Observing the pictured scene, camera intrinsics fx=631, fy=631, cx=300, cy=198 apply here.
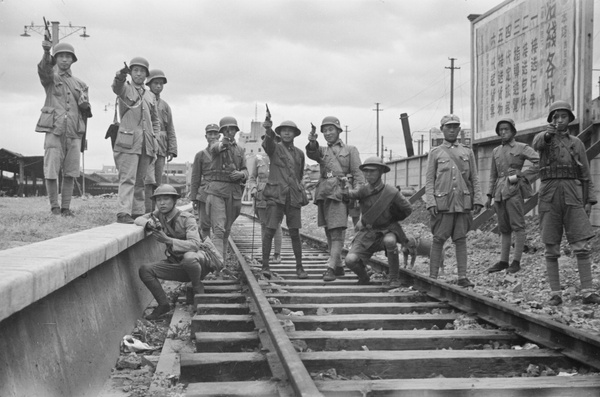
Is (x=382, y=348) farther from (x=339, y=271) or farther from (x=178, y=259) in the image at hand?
(x=339, y=271)

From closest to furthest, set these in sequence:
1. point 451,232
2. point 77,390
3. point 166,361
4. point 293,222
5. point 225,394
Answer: point 225,394, point 77,390, point 166,361, point 451,232, point 293,222

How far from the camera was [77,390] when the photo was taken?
3488mm

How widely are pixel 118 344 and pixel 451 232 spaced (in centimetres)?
376

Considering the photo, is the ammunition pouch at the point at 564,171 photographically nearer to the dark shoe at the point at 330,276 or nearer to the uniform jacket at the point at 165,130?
the dark shoe at the point at 330,276

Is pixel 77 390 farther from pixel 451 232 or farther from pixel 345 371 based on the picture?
pixel 451 232

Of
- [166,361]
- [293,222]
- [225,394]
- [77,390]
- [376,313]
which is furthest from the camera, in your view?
[293,222]

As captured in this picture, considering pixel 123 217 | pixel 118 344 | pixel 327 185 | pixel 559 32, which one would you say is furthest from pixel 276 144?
pixel 559 32

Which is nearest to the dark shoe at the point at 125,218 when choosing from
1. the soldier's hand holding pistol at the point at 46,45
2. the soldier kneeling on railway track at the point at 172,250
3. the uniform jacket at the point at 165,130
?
the soldier kneeling on railway track at the point at 172,250

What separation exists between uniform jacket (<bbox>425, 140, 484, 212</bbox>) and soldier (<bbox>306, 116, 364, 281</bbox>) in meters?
0.89

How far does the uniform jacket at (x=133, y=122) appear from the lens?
735 centimetres

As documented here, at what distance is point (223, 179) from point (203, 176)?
0.44 metres

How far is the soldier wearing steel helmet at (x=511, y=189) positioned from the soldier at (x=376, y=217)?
160cm

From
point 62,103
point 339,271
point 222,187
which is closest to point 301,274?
point 339,271

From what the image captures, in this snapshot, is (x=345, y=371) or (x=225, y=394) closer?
(x=225, y=394)
